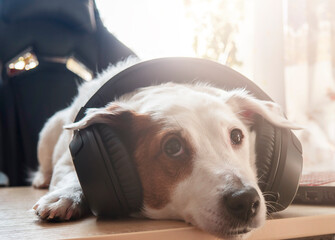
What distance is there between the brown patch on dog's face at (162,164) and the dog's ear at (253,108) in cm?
24

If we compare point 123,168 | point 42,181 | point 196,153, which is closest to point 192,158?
point 196,153

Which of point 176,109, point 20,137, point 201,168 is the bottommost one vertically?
point 20,137

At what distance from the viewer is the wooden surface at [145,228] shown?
76 cm

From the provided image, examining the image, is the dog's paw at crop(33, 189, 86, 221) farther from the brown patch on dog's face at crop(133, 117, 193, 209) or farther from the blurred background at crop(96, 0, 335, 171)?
the blurred background at crop(96, 0, 335, 171)

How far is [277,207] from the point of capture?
936 mm

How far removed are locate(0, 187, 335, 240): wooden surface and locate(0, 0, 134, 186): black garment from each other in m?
1.31

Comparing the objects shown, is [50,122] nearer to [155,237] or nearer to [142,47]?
[155,237]

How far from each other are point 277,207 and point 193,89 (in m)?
0.46

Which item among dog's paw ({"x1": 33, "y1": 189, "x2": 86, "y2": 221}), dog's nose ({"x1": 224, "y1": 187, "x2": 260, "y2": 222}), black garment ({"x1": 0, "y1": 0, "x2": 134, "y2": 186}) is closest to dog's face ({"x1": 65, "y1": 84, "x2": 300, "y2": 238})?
dog's nose ({"x1": 224, "y1": 187, "x2": 260, "y2": 222})

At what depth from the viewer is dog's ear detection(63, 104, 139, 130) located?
92cm

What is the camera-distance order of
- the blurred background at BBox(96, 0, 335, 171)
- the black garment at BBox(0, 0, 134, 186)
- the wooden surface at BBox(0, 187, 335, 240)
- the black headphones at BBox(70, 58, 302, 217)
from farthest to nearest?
the blurred background at BBox(96, 0, 335, 171) < the black garment at BBox(0, 0, 134, 186) < the black headphones at BBox(70, 58, 302, 217) < the wooden surface at BBox(0, 187, 335, 240)

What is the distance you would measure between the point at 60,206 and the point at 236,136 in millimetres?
480

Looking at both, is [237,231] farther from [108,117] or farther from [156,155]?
[108,117]

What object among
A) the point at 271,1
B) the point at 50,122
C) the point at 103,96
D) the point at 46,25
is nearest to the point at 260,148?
the point at 103,96
